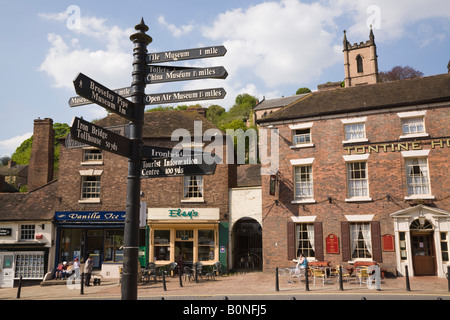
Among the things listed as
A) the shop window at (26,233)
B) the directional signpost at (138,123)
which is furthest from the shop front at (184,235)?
the directional signpost at (138,123)

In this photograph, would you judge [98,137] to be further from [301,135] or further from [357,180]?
[301,135]

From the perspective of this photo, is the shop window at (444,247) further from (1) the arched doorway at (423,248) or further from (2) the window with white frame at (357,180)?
(2) the window with white frame at (357,180)

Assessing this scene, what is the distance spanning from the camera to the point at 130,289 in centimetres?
493

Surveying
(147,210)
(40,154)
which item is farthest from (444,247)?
(40,154)

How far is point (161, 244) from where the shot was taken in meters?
21.8

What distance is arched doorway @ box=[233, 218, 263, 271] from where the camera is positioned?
76.0ft

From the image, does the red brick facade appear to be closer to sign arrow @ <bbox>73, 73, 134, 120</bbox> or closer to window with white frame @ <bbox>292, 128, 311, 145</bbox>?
window with white frame @ <bbox>292, 128, 311, 145</bbox>

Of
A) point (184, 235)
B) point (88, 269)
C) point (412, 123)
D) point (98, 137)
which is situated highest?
point (412, 123)

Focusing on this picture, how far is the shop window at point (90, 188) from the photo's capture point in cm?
2291

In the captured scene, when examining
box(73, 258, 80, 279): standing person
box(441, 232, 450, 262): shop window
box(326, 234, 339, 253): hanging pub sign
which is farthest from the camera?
box(73, 258, 80, 279): standing person

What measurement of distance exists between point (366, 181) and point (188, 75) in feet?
50.7

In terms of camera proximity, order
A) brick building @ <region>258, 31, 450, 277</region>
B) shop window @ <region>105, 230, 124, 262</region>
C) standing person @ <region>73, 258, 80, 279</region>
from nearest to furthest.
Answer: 1. brick building @ <region>258, 31, 450, 277</region>
2. standing person @ <region>73, 258, 80, 279</region>
3. shop window @ <region>105, 230, 124, 262</region>

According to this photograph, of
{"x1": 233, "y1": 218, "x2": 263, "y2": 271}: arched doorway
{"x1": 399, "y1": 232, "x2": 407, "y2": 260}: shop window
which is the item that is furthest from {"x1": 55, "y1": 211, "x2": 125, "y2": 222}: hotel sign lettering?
{"x1": 399, "y1": 232, "x2": 407, "y2": 260}: shop window
